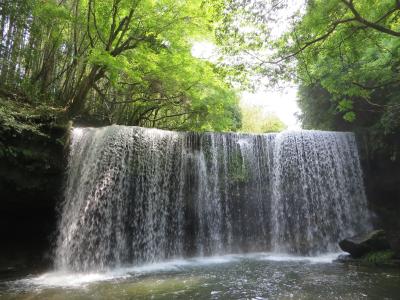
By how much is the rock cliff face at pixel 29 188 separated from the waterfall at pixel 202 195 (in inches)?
22.1

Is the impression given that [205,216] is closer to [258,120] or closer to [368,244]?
[368,244]

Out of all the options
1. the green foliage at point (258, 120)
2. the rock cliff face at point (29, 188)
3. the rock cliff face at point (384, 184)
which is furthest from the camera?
the green foliage at point (258, 120)

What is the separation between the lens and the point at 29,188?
9203 millimetres

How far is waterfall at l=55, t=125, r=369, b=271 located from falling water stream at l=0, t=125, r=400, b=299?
4 cm

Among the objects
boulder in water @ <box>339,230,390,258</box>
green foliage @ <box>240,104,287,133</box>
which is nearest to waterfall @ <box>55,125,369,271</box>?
boulder in water @ <box>339,230,390,258</box>

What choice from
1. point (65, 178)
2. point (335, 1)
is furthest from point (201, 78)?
→ point (335, 1)

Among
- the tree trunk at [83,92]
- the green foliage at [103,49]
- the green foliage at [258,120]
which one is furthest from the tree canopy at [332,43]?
the green foliage at [258,120]

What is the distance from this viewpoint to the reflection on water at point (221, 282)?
5.96m

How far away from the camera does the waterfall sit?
9578 millimetres

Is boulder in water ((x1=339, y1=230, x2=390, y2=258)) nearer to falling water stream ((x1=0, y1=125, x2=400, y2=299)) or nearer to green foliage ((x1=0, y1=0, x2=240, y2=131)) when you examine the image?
falling water stream ((x1=0, y1=125, x2=400, y2=299))

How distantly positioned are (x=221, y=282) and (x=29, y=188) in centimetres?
609

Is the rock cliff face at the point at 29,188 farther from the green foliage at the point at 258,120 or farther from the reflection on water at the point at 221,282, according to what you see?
the green foliage at the point at 258,120

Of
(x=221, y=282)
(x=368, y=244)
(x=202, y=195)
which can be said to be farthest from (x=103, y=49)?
(x=368, y=244)

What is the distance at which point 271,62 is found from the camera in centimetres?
731
